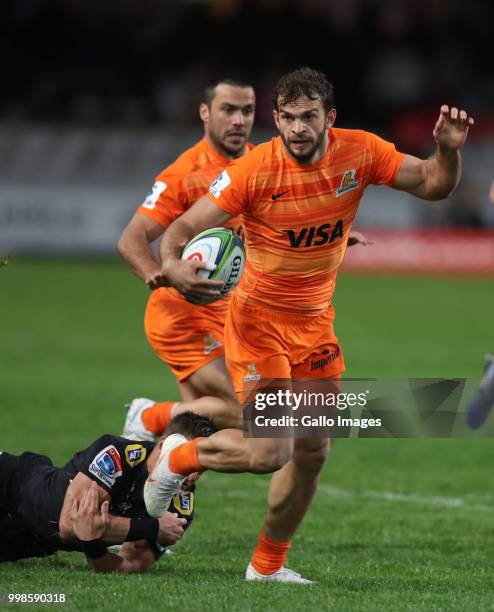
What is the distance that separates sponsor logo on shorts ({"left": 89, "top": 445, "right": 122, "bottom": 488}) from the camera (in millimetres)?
6031

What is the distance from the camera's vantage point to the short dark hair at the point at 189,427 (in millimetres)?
6273

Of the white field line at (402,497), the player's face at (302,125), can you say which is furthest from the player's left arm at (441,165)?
the white field line at (402,497)

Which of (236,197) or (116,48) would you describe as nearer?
(236,197)

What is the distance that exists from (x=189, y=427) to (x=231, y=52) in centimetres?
2410

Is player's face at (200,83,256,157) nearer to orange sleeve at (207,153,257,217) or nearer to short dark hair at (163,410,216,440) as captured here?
orange sleeve at (207,153,257,217)

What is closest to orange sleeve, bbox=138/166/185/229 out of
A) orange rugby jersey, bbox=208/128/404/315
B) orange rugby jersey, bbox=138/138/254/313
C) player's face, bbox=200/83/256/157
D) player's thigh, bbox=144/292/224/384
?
orange rugby jersey, bbox=138/138/254/313

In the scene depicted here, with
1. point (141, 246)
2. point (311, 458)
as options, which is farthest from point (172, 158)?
point (311, 458)

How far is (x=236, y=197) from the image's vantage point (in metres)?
5.90

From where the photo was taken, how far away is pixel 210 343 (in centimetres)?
791

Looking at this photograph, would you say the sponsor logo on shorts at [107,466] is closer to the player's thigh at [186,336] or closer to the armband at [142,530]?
the armband at [142,530]

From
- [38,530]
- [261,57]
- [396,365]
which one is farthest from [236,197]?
[261,57]

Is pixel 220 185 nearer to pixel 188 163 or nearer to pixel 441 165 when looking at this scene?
pixel 441 165

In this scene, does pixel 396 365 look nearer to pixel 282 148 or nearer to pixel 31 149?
pixel 282 148

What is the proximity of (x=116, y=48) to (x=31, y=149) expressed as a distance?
3.70 metres
